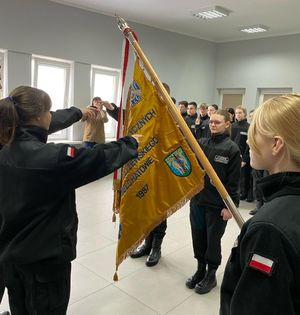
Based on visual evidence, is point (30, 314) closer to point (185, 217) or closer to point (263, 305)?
point (263, 305)

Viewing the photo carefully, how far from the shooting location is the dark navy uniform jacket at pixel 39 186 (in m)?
1.30

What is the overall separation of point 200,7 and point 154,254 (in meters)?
4.86

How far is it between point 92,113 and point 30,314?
1210 mm

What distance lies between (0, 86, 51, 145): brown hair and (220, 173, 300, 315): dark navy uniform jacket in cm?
101

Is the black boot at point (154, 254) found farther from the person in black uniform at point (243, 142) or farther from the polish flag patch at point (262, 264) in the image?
the person in black uniform at point (243, 142)

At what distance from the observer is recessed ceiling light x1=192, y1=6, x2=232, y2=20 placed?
19.3ft

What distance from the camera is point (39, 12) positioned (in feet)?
18.8

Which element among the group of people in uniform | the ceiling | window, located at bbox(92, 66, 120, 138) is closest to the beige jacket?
window, located at bbox(92, 66, 120, 138)

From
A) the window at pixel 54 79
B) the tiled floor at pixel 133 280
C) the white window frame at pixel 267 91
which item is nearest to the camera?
the tiled floor at pixel 133 280

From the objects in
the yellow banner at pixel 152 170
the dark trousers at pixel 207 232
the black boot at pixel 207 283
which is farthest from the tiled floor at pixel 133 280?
the yellow banner at pixel 152 170

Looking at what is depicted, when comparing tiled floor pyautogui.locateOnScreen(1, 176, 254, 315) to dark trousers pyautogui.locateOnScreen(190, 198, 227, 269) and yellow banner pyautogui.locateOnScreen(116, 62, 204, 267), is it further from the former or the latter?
yellow banner pyautogui.locateOnScreen(116, 62, 204, 267)

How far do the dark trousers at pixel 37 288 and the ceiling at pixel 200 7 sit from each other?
5455 millimetres

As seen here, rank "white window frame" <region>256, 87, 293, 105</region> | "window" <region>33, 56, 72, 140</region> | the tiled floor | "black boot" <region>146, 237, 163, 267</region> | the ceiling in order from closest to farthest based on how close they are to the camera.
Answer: the tiled floor → "black boot" <region>146, 237, 163, 267</region> → the ceiling → "window" <region>33, 56, 72, 140</region> → "white window frame" <region>256, 87, 293, 105</region>

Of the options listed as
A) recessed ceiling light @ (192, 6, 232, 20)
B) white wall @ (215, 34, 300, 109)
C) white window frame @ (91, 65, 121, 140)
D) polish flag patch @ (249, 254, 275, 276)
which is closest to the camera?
polish flag patch @ (249, 254, 275, 276)
